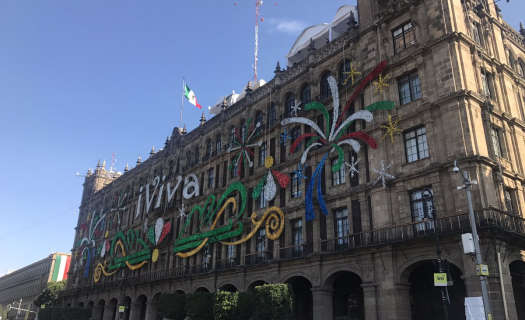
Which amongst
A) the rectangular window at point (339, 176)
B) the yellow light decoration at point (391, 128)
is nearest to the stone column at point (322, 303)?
the rectangular window at point (339, 176)

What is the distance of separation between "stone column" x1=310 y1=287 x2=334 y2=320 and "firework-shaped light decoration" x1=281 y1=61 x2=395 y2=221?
5096 mm

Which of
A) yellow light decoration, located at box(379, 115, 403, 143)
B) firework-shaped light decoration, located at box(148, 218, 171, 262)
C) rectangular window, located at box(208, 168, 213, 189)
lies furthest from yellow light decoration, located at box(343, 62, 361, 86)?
firework-shaped light decoration, located at box(148, 218, 171, 262)

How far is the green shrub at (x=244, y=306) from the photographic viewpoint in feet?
92.8

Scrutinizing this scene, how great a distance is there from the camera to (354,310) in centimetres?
3006

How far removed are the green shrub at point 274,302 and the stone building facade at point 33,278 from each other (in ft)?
270

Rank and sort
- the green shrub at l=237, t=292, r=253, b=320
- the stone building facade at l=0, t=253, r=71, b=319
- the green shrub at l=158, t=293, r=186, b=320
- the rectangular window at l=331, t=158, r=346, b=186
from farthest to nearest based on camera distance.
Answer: the stone building facade at l=0, t=253, r=71, b=319
the green shrub at l=158, t=293, r=186, b=320
the rectangular window at l=331, t=158, r=346, b=186
the green shrub at l=237, t=292, r=253, b=320

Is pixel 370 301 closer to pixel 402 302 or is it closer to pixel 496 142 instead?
pixel 402 302

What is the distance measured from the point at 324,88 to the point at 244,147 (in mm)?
9879

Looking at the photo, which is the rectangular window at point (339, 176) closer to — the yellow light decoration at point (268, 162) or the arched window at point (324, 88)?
the arched window at point (324, 88)

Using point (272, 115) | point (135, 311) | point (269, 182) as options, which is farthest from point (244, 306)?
point (135, 311)

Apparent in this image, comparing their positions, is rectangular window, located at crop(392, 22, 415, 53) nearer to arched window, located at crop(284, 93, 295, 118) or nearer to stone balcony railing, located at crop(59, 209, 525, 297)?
arched window, located at crop(284, 93, 295, 118)

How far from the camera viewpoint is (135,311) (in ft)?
157

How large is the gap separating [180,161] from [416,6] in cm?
3159

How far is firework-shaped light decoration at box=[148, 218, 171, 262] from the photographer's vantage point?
46.8 m
